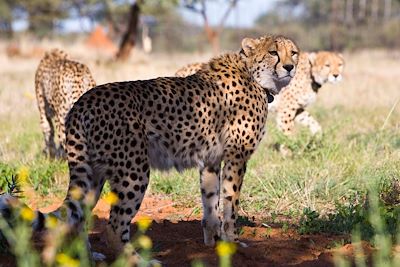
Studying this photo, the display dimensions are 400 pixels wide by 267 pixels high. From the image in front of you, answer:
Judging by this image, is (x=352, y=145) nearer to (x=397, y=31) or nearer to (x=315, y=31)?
(x=397, y=31)

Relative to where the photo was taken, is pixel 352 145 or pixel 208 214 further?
pixel 352 145

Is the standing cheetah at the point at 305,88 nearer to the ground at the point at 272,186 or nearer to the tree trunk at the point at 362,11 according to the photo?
the ground at the point at 272,186

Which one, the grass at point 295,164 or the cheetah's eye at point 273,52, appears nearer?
the cheetah's eye at point 273,52

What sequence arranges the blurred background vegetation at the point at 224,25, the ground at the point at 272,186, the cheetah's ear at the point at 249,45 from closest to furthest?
1. the ground at the point at 272,186
2. the cheetah's ear at the point at 249,45
3. the blurred background vegetation at the point at 224,25

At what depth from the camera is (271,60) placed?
477 centimetres

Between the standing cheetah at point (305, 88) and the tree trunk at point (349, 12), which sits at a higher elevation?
the standing cheetah at point (305, 88)

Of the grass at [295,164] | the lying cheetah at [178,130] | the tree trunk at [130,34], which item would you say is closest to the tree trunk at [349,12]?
the tree trunk at [130,34]

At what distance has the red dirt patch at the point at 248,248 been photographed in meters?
4.05

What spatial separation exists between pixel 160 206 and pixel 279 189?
3.07 feet

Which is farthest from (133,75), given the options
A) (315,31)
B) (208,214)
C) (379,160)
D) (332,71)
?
(315,31)

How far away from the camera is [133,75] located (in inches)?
544

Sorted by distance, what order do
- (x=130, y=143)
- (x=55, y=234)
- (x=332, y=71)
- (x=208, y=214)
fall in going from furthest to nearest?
(x=332, y=71), (x=208, y=214), (x=130, y=143), (x=55, y=234)

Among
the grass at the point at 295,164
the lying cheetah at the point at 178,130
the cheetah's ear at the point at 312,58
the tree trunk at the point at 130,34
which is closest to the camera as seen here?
the lying cheetah at the point at 178,130

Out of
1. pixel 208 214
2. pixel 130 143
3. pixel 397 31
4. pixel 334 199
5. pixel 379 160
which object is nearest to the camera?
pixel 130 143
